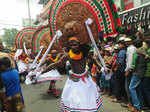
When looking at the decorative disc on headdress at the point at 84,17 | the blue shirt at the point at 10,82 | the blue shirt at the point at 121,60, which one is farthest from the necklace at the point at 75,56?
the blue shirt at the point at 121,60

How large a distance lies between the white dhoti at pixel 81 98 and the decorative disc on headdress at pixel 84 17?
741 mm

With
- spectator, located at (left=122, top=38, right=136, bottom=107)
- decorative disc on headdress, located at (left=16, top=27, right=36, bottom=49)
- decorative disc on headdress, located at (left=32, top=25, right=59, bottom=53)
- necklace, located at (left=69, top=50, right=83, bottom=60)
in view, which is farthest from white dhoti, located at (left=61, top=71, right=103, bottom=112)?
decorative disc on headdress, located at (left=16, top=27, right=36, bottom=49)

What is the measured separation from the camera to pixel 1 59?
7.20 feet

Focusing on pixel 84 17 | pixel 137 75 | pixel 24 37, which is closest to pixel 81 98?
pixel 84 17

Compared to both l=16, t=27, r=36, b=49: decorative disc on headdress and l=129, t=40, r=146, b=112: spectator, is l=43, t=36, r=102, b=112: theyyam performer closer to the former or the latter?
l=129, t=40, r=146, b=112: spectator

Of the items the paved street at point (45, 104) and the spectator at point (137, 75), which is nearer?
the spectator at point (137, 75)

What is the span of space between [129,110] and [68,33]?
9.30 ft

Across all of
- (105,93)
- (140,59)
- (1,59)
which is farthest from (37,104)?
(140,59)

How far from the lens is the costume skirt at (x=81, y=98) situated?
2270 millimetres

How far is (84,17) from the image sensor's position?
8.23 ft

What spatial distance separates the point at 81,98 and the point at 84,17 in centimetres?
132

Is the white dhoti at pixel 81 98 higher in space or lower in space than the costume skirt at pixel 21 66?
higher

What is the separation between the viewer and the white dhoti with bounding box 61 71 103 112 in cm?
227

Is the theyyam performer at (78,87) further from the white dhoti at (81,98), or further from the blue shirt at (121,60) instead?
the blue shirt at (121,60)
